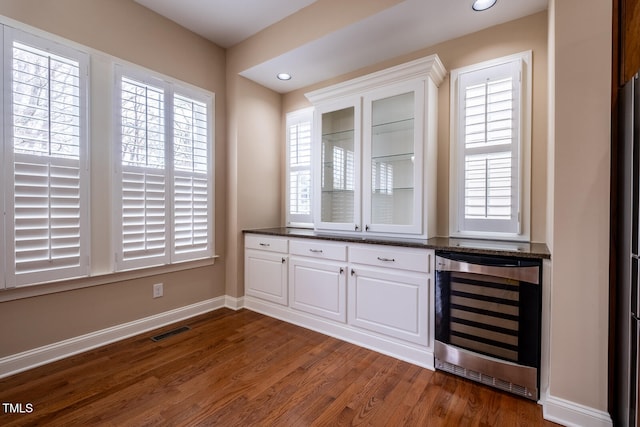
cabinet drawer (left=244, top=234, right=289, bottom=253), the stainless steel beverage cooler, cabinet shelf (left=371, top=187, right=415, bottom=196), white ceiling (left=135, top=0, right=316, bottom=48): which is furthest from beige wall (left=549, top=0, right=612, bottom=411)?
cabinet drawer (left=244, top=234, right=289, bottom=253)

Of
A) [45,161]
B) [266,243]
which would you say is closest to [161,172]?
[45,161]

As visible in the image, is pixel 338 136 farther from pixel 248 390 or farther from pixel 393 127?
pixel 248 390

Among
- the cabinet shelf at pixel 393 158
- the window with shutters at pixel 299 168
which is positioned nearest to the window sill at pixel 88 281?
the window with shutters at pixel 299 168

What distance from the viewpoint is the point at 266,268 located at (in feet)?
10.4

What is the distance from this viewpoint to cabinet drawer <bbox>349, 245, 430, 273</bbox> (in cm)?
217

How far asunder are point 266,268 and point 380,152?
1680 mm

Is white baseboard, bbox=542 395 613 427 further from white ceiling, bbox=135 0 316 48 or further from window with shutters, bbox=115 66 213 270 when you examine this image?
white ceiling, bbox=135 0 316 48

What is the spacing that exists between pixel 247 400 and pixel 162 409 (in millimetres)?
474

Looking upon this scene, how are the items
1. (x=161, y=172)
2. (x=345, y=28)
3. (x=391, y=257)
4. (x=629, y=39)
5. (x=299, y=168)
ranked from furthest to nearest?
(x=299, y=168) → (x=161, y=172) → (x=345, y=28) → (x=391, y=257) → (x=629, y=39)

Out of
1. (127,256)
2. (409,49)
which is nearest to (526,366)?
(409,49)

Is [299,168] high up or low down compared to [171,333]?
up

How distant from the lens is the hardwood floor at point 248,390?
5.33 feet

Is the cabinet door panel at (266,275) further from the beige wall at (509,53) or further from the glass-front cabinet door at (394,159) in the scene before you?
the beige wall at (509,53)

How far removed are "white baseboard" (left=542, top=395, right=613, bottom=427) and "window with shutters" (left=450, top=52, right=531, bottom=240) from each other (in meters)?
1.10
